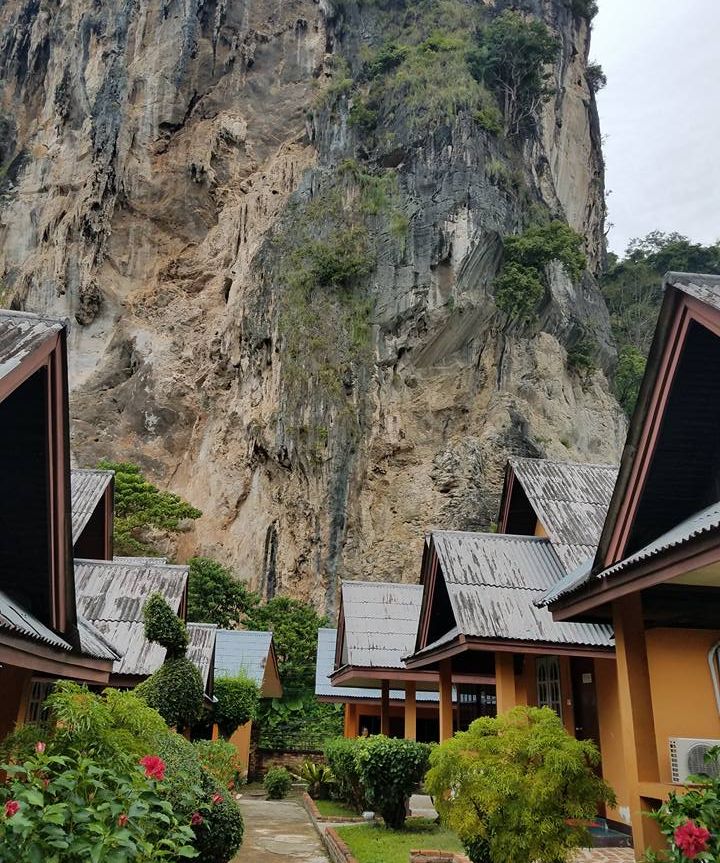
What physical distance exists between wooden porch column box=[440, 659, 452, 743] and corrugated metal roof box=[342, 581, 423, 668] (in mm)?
2279

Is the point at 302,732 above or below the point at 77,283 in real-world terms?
below

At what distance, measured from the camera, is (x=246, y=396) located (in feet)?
125

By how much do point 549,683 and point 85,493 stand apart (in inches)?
352

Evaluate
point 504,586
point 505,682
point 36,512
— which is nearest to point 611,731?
point 505,682

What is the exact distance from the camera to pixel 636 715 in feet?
23.0

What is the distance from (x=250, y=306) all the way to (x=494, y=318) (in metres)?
12.7

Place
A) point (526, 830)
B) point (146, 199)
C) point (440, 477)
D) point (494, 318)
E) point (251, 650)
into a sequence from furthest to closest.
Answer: point (146, 199) < point (494, 318) < point (440, 477) < point (251, 650) < point (526, 830)

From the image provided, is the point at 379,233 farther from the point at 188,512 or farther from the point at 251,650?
the point at 251,650

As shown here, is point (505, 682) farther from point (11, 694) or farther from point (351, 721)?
point (351, 721)

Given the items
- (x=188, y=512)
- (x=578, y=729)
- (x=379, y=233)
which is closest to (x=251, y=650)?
(x=188, y=512)

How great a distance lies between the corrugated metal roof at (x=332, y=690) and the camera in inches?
846

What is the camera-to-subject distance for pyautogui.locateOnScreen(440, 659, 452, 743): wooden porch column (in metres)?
13.2

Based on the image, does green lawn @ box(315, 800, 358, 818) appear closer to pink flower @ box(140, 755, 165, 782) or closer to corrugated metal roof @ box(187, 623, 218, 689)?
corrugated metal roof @ box(187, 623, 218, 689)

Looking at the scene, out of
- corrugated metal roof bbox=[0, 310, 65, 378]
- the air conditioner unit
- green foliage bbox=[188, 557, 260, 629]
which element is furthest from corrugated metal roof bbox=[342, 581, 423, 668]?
green foliage bbox=[188, 557, 260, 629]
